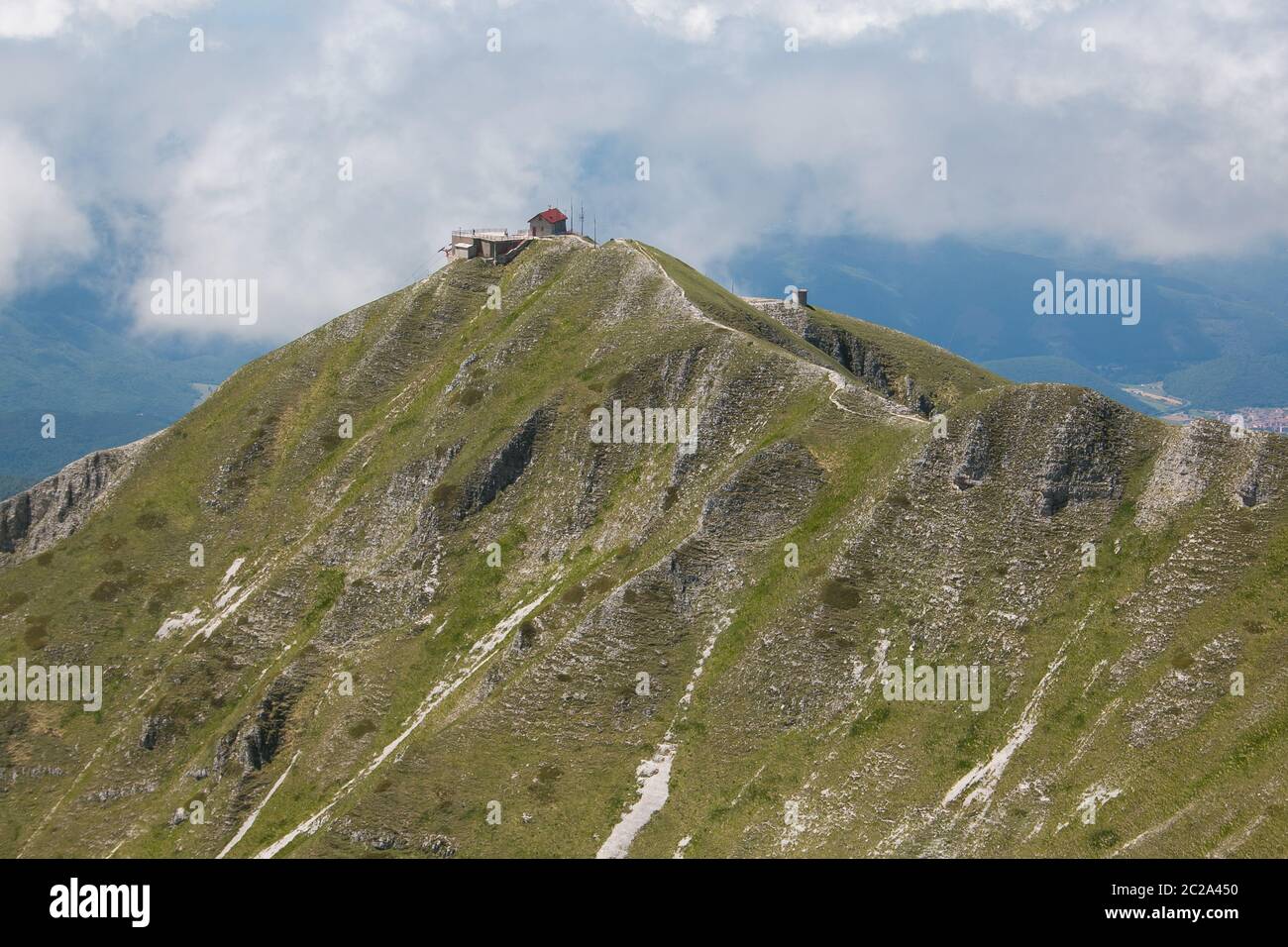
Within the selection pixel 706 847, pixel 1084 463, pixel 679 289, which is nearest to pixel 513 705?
pixel 706 847

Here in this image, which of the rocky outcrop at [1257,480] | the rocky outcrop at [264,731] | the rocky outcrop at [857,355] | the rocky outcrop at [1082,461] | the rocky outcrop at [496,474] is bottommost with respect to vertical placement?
the rocky outcrop at [264,731]

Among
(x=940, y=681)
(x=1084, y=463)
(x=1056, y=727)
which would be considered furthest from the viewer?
(x=1084, y=463)

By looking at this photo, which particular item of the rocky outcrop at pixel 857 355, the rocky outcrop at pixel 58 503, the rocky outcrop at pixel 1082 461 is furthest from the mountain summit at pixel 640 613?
the rocky outcrop at pixel 857 355

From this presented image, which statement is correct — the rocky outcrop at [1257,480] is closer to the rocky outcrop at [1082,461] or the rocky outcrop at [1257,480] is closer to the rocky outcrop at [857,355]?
the rocky outcrop at [1082,461]

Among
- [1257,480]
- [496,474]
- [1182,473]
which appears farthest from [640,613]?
[1257,480]

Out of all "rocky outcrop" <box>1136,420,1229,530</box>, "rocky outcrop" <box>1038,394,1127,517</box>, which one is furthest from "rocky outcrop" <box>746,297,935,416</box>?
"rocky outcrop" <box>1136,420,1229,530</box>

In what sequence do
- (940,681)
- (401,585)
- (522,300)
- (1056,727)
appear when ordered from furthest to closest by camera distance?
(522,300), (401,585), (940,681), (1056,727)

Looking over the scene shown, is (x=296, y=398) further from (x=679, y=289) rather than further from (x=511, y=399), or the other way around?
(x=679, y=289)

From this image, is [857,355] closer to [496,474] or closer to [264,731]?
[496,474]
